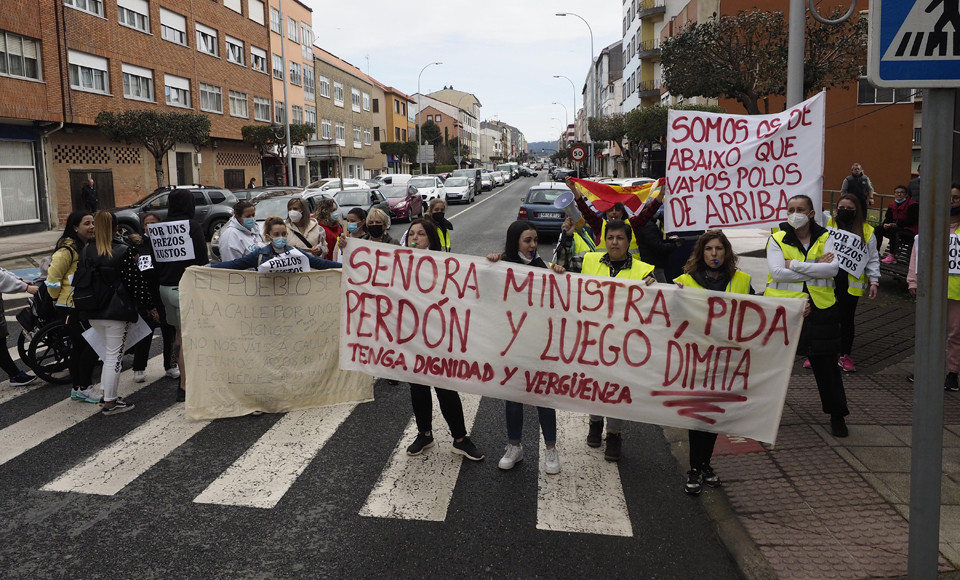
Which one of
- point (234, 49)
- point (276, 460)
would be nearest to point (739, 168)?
point (276, 460)

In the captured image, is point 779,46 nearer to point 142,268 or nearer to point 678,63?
point 678,63

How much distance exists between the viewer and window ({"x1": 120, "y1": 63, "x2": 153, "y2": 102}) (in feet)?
104

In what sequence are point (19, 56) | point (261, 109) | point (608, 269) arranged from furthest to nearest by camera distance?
point (261, 109) → point (19, 56) → point (608, 269)

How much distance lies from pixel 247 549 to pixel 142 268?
3.58 m

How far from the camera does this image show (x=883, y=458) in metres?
5.22

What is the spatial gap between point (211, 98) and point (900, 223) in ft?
117

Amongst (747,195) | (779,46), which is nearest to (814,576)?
(747,195)

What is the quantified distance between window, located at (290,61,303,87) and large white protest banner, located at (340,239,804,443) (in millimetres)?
49810

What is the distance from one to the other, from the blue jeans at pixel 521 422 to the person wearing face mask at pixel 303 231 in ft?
11.9

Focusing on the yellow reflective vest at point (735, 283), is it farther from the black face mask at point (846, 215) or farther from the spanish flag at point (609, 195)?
the spanish flag at point (609, 195)

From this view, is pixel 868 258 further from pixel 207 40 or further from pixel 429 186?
pixel 207 40

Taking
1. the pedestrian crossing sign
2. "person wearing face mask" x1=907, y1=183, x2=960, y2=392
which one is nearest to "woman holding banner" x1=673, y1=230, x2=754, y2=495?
the pedestrian crossing sign

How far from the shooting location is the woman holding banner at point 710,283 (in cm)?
486

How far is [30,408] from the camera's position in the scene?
679 cm
